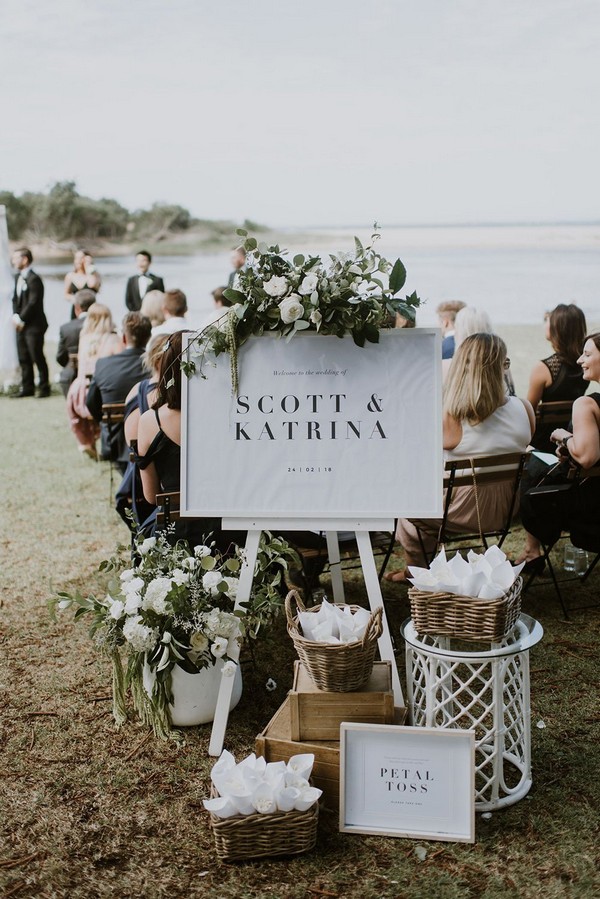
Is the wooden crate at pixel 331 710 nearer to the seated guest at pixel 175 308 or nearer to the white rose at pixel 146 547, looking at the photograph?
Answer: the white rose at pixel 146 547

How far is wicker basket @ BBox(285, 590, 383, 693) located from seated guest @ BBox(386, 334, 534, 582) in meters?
1.49

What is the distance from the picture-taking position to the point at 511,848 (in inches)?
90.5

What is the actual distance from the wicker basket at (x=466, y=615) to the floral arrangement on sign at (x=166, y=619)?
0.61 m

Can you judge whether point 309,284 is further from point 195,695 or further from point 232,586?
point 195,695

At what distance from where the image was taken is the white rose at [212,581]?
113 inches

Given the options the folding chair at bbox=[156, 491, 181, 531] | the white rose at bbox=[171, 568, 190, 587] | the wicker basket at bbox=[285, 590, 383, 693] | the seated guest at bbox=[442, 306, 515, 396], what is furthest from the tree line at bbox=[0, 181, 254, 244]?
the wicker basket at bbox=[285, 590, 383, 693]

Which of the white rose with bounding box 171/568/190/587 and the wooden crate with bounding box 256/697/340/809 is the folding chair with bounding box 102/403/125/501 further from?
the wooden crate with bounding box 256/697/340/809

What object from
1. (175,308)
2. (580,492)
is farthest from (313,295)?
(175,308)

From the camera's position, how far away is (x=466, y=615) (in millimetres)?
2447

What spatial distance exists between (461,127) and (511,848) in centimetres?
1531

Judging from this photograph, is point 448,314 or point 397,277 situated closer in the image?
point 397,277

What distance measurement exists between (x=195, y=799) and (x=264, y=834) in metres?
0.39

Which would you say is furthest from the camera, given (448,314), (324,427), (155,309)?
(155,309)

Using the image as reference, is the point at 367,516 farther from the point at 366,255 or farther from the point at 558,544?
the point at 558,544
